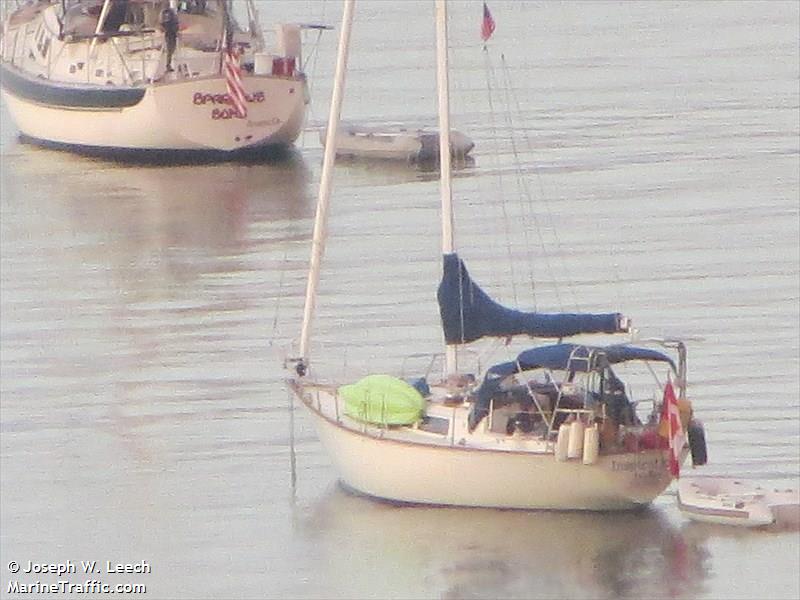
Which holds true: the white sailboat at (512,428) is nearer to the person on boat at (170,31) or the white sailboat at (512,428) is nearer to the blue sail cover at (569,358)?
the blue sail cover at (569,358)

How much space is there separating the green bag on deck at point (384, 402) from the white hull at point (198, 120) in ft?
78.6

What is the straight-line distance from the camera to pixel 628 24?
72.4 meters

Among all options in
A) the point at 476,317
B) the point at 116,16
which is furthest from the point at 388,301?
the point at 116,16

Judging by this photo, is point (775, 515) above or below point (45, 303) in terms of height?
above

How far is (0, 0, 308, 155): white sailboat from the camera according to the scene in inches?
2100

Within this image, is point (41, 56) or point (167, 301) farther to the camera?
point (41, 56)

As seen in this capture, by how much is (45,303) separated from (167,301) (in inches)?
66.8

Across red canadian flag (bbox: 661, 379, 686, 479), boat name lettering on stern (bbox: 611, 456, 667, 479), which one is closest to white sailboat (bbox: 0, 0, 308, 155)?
boat name lettering on stern (bbox: 611, 456, 667, 479)

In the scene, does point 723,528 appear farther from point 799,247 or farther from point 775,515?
point 799,247

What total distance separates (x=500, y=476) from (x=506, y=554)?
2.51 feet

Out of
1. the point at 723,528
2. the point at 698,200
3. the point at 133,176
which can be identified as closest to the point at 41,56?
the point at 133,176

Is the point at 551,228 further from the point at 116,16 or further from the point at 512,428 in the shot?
the point at 512,428

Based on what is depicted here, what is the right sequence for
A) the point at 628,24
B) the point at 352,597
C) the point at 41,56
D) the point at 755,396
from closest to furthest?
1. the point at 352,597
2. the point at 755,396
3. the point at 41,56
4. the point at 628,24

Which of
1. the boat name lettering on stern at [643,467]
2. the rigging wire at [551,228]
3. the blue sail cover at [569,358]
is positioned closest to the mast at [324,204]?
the blue sail cover at [569,358]
